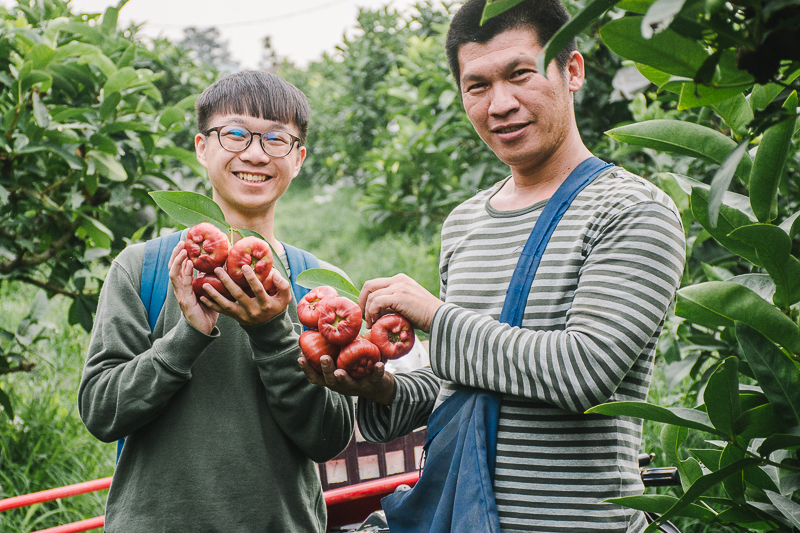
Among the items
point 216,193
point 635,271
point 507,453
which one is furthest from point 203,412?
point 635,271

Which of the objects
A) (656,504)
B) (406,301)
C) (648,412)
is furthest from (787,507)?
(406,301)

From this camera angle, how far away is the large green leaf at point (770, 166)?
3.07ft

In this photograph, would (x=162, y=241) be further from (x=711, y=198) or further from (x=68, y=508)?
(x=68, y=508)

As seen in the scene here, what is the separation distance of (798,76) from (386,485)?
1752 millimetres

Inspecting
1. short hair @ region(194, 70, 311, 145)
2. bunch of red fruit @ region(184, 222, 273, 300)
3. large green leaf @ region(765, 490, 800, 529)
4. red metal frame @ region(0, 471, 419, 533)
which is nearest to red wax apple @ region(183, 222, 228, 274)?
bunch of red fruit @ region(184, 222, 273, 300)

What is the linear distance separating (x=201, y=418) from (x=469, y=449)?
720 mm

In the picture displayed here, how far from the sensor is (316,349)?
143 cm

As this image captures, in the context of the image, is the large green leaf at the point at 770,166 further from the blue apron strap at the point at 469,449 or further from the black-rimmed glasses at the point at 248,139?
the black-rimmed glasses at the point at 248,139

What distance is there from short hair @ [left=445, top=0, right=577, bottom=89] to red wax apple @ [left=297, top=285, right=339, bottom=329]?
0.65 meters

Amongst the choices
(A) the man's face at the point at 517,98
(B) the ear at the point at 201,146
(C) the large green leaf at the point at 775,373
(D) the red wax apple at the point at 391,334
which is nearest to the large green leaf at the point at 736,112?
(A) the man's face at the point at 517,98

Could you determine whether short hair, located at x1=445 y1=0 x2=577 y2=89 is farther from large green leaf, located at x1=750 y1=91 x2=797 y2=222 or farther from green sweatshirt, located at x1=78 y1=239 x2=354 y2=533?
green sweatshirt, located at x1=78 y1=239 x2=354 y2=533

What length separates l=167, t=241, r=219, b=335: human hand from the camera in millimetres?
1439

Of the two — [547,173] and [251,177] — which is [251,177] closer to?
[251,177]

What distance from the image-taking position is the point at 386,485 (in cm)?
217
